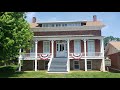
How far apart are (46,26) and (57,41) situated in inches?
120

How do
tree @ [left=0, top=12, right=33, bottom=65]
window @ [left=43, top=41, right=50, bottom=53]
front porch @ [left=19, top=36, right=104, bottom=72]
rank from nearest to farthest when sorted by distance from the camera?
1. tree @ [left=0, top=12, right=33, bottom=65]
2. front porch @ [left=19, top=36, right=104, bottom=72]
3. window @ [left=43, top=41, right=50, bottom=53]

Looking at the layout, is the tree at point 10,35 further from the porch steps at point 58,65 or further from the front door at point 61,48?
the front door at point 61,48

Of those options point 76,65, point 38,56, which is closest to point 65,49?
point 76,65

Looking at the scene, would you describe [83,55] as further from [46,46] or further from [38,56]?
[38,56]

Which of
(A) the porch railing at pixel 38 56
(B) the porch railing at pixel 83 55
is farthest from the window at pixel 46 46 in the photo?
(B) the porch railing at pixel 83 55

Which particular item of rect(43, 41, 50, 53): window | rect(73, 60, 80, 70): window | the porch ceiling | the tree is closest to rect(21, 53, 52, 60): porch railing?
rect(43, 41, 50, 53): window

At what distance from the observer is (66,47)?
28047 millimetres

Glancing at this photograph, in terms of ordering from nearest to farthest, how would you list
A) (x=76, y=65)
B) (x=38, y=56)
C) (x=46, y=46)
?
1. (x=38, y=56)
2. (x=76, y=65)
3. (x=46, y=46)

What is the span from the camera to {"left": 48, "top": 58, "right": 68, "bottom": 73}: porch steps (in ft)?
73.6

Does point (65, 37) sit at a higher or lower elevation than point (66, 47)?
higher

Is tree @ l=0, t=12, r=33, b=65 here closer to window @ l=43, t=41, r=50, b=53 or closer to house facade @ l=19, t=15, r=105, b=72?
house facade @ l=19, t=15, r=105, b=72

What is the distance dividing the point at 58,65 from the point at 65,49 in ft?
15.4

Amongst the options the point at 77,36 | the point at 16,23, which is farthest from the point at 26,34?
the point at 77,36
